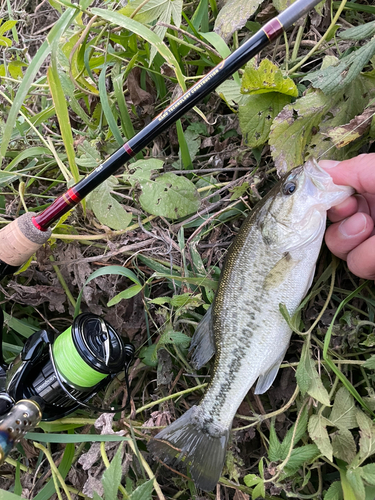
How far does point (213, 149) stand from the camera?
2.25m

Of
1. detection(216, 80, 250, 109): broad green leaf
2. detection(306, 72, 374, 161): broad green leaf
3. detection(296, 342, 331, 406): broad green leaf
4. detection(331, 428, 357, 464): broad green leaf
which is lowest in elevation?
detection(331, 428, 357, 464): broad green leaf

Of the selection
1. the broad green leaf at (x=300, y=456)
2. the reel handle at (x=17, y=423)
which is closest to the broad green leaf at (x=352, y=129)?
the broad green leaf at (x=300, y=456)

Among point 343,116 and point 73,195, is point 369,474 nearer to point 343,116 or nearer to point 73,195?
point 343,116

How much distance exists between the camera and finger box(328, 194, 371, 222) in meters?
1.73

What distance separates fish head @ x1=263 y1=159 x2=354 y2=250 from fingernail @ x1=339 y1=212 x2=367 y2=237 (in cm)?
13

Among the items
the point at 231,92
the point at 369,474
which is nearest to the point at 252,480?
the point at 369,474

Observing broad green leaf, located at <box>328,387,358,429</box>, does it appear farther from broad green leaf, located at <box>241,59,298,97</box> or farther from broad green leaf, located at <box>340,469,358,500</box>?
broad green leaf, located at <box>241,59,298,97</box>

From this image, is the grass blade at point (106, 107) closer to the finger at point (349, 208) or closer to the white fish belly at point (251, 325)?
the white fish belly at point (251, 325)

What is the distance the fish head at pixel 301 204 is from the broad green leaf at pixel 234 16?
2.60 feet

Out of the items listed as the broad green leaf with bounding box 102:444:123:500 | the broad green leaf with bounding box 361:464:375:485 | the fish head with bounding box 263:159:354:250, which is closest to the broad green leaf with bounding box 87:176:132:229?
the fish head with bounding box 263:159:354:250

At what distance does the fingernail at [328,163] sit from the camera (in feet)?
5.57

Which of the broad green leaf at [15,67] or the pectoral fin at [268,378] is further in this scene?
the broad green leaf at [15,67]

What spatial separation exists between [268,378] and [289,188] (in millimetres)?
945

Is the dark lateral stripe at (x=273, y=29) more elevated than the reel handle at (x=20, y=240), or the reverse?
the dark lateral stripe at (x=273, y=29)
